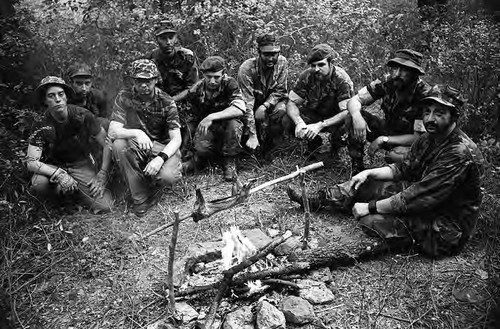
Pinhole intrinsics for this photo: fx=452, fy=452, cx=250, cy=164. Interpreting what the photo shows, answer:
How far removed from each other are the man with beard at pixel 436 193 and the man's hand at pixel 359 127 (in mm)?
881

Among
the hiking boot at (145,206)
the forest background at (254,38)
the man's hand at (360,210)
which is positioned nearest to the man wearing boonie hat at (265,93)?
the forest background at (254,38)

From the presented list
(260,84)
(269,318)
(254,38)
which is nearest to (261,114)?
(260,84)

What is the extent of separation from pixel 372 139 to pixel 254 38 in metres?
3.00

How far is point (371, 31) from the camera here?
8195 millimetres

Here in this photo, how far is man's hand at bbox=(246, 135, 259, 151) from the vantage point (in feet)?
20.0

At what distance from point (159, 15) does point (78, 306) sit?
548cm

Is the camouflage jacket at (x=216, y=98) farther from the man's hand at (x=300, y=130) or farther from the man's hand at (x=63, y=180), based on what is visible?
the man's hand at (x=63, y=180)

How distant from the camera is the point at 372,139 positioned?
6039mm

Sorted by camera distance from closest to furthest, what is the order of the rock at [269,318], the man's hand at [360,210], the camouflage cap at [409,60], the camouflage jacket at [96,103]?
the rock at [269,318], the man's hand at [360,210], the camouflage cap at [409,60], the camouflage jacket at [96,103]

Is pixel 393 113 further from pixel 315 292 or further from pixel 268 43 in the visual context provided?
pixel 315 292

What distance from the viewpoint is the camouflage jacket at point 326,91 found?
5.98m

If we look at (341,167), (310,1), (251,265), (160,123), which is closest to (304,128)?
(341,167)

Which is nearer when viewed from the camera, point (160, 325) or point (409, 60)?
point (160, 325)

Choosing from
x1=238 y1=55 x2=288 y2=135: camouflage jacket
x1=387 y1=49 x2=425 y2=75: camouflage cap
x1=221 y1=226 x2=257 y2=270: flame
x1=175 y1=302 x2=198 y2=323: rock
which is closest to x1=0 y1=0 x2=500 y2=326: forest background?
x1=238 y1=55 x2=288 y2=135: camouflage jacket
